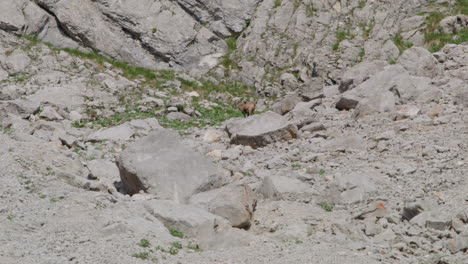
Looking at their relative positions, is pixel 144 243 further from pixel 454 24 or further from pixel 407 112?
pixel 454 24

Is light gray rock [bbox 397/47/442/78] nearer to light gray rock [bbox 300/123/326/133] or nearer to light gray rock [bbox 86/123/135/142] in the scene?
light gray rock [bbox 300/123/326/133]

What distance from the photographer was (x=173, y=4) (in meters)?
39.8

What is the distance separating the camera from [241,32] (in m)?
41.1

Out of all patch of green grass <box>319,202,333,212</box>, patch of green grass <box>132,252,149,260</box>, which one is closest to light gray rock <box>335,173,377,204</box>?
patch of green grass <box>319,202,333,212</box>

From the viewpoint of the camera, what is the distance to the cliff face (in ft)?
117

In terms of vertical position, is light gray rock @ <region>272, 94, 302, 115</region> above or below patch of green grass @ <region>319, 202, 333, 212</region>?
below

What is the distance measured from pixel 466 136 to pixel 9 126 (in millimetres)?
18508

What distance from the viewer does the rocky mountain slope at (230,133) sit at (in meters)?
10.9

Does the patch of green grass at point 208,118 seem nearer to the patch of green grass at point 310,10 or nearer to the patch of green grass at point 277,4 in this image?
the patch of green grass at point 310,10

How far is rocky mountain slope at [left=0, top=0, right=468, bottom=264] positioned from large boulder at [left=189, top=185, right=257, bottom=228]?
44 millimetres

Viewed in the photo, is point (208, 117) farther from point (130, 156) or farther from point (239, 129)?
point (130, 156)

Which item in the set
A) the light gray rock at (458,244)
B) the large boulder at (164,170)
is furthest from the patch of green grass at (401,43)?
the light gray rock at (458,244)

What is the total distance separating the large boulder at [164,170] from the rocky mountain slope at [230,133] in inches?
2.0

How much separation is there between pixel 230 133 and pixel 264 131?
218 cm
